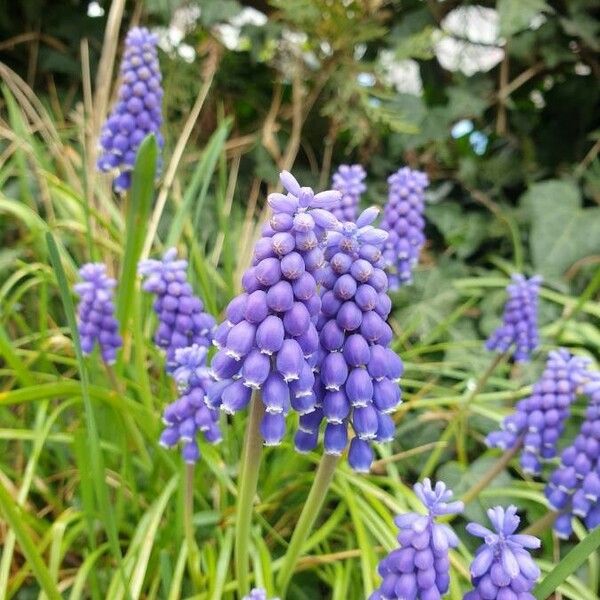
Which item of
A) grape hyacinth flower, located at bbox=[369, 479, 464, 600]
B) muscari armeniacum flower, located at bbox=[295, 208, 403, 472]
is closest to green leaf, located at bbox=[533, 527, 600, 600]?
grape hyacinth flower, located at bbox=[369, 479, 464, 600]

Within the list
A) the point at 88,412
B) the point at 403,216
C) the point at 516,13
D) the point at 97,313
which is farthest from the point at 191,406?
the point at 516,13

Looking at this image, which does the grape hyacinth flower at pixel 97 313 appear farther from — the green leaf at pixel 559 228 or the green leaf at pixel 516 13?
the green leaf at pixel 516 13

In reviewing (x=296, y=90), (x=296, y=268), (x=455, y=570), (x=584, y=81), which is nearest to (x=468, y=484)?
(x=455, y=570)

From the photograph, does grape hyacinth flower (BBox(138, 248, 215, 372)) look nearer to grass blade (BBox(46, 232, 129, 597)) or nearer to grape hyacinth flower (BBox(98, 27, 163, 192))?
grass blade (BBox(46, 232, 129, 597))

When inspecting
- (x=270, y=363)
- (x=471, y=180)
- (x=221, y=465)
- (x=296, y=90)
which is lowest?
(x=221, y=465)

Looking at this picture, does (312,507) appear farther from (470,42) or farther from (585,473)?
(470,42)

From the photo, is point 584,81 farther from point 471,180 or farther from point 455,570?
point 455,570

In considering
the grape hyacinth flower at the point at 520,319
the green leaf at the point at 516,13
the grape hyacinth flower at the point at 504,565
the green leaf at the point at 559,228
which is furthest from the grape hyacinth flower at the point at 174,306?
the green leaf at the point at 516,13
